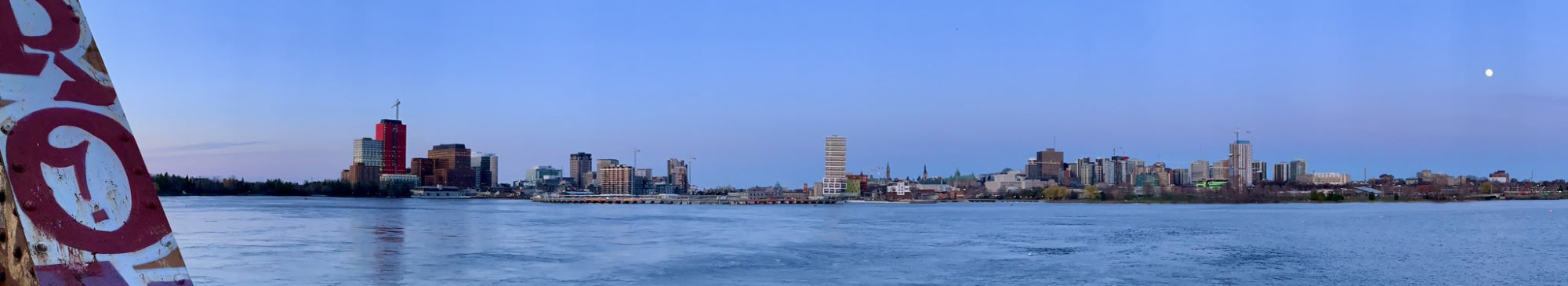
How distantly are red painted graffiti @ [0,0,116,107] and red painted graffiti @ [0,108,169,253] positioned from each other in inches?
3.1

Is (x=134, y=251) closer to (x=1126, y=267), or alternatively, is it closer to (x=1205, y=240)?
(x=1126, y=267)

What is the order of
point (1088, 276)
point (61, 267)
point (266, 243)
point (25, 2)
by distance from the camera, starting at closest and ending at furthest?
point (61, 267)
point (25, 2)
point (1088, 276)
point (266, 243)

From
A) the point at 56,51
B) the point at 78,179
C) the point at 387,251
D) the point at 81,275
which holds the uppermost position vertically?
the point at 56,51

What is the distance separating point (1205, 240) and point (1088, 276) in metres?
22.1

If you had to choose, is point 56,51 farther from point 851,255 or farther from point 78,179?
point 851,255

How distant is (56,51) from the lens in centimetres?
378

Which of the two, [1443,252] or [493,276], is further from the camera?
[1443,252]

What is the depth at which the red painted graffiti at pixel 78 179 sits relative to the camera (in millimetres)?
3531

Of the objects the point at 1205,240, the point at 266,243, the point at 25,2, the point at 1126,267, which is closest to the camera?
the point at 25,2

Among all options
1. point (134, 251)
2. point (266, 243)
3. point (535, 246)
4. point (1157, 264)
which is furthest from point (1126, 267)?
point (134, 251)

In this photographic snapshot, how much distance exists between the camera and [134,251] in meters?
3.68

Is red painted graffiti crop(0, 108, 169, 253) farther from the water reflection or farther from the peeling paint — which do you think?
the water reflection

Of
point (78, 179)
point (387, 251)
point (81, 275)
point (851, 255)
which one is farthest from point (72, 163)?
point (387, 251)

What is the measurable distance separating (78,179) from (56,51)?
480 mm
